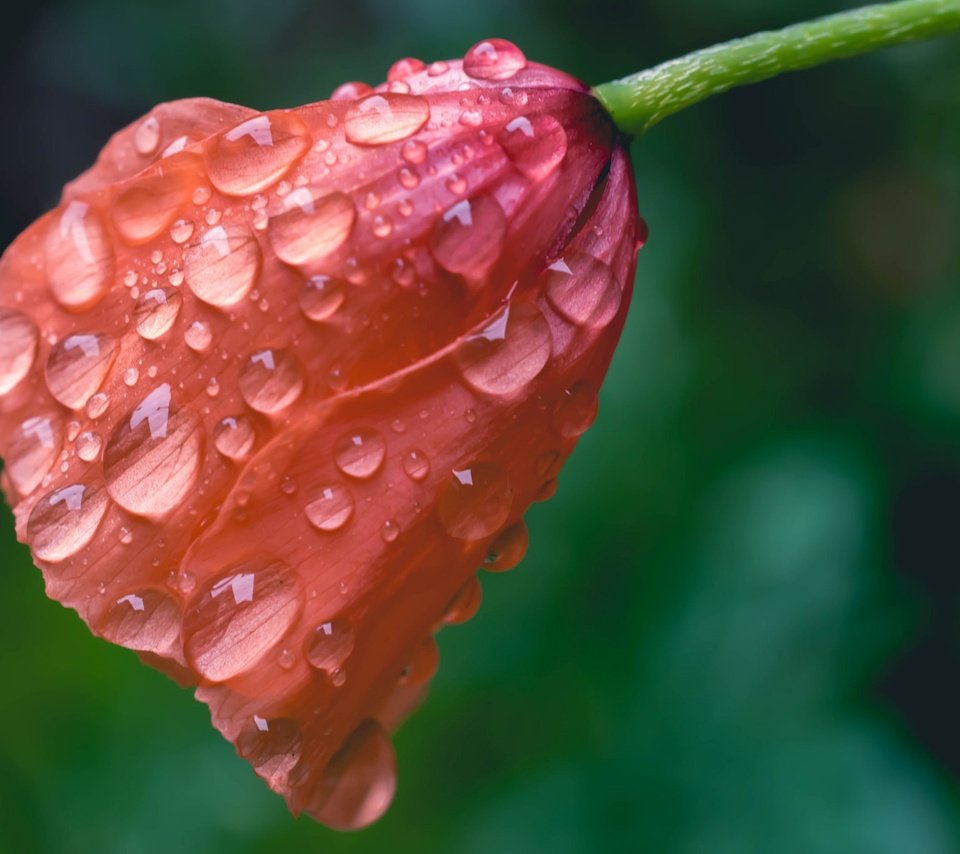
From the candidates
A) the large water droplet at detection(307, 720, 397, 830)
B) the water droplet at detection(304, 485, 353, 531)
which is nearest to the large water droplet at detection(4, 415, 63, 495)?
the water droplet at detection(304, 485, 353, 531)

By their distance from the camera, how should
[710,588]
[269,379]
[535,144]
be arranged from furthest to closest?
[710,588], [535,144], [269,379]

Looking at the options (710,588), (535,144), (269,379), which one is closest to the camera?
(269,379)

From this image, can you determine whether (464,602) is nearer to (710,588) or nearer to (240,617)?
(240,617)

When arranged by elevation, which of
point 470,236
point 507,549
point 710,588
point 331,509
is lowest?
point 710,588

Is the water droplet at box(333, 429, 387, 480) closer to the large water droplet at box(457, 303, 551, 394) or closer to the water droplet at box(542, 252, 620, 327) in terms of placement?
the large water droplet at box(457, 303, 551, 394)

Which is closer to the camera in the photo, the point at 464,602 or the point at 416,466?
the point at 416,466

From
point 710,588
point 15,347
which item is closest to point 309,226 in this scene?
point 15,347

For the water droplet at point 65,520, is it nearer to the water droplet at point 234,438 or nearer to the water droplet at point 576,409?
the water droplet at point 234,438
